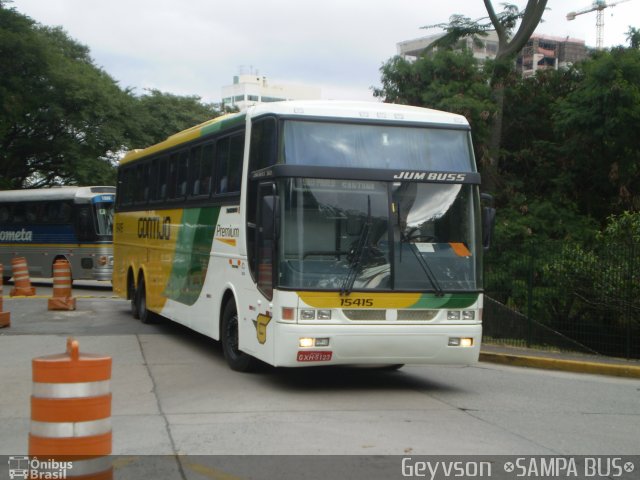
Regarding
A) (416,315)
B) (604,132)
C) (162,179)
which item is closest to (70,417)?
(416,315)

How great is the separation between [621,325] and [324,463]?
9513mm

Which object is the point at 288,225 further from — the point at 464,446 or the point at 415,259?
the point at 464,446

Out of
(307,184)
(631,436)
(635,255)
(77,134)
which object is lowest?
(631,436)

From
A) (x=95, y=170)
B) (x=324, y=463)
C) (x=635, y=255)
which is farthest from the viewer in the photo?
(x=95, y=170)

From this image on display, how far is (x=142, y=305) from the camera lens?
58.6 feet

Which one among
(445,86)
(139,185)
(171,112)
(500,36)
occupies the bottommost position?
(139,185)

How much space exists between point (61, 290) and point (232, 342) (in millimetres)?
9667

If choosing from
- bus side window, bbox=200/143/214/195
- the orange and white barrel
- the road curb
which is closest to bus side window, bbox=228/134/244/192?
bus side window, bbox=200/143/214/195

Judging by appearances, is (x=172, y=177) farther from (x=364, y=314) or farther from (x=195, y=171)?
(x=364, y=314)

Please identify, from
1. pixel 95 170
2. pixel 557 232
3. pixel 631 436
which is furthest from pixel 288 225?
pixel 95 170

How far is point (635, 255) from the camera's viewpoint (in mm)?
14258

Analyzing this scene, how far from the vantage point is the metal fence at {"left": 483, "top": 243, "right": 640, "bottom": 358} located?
14.7 m

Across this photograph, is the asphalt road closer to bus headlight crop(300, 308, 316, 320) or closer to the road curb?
the road curb

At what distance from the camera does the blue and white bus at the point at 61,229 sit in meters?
28.4
